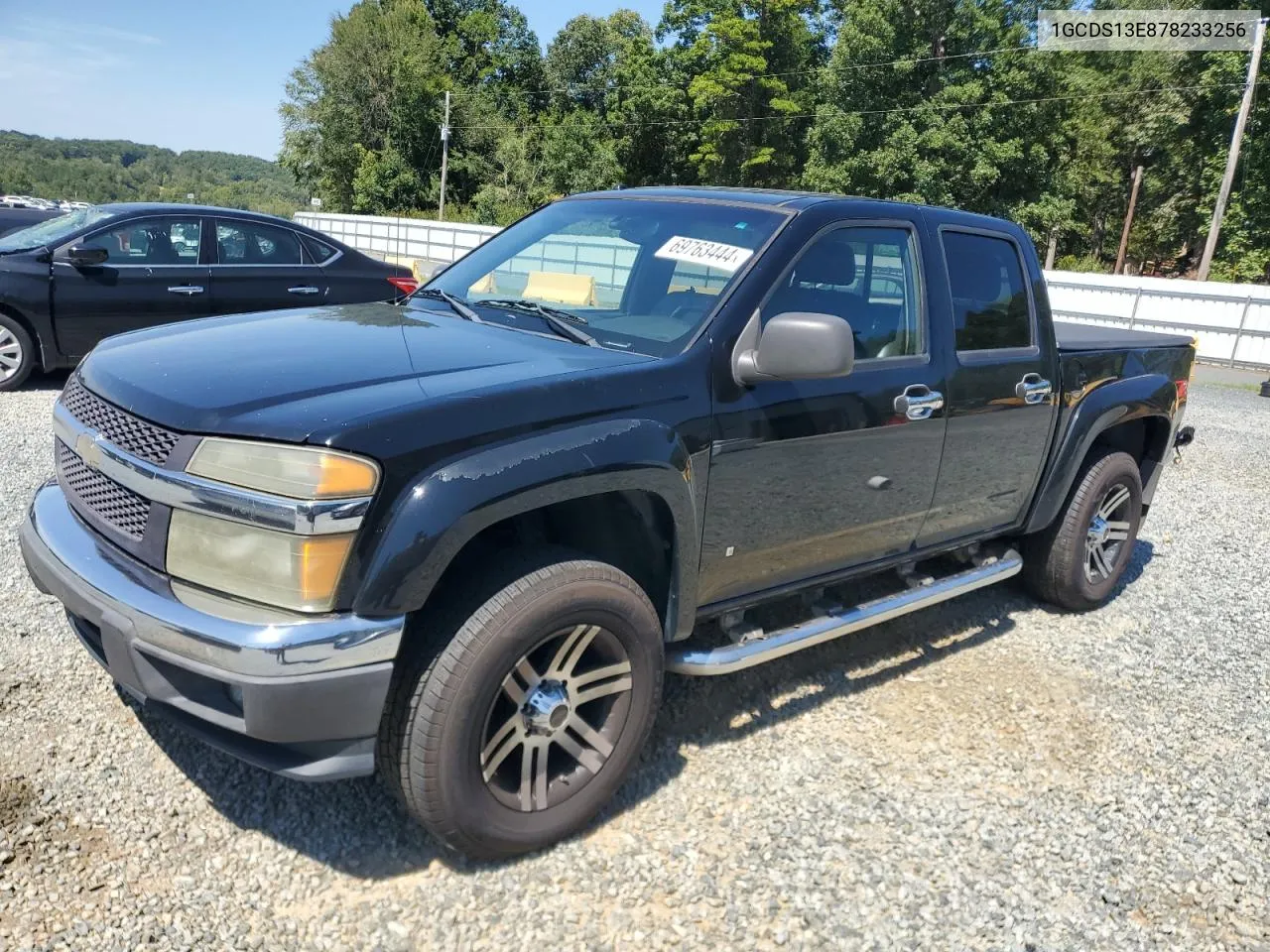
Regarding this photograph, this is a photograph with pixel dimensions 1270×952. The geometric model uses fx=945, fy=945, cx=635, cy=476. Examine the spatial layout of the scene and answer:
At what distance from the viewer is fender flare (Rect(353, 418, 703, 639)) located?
225 centimetres

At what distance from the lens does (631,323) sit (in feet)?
10.3

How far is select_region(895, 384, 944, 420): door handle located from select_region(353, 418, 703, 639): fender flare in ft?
3.47

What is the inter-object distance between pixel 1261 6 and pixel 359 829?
44.5 metres

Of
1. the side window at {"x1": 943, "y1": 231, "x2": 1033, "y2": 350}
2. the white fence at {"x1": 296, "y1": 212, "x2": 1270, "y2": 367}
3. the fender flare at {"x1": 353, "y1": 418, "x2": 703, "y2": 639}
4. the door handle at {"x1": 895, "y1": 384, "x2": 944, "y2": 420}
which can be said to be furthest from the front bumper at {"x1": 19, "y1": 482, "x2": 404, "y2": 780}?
the white fence at {"x1": 296, "y1": 212, "x2": 1270, "y2": 367}

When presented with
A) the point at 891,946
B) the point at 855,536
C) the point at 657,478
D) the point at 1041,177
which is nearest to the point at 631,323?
Answer: the point at 657,478

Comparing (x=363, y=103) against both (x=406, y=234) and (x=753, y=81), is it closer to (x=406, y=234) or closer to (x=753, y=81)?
(x=753, y=81)

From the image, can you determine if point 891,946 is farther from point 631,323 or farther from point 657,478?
point 631,323

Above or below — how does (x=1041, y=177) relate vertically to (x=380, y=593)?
above

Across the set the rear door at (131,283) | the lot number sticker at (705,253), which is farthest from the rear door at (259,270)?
the lot number sticker at (705,253)

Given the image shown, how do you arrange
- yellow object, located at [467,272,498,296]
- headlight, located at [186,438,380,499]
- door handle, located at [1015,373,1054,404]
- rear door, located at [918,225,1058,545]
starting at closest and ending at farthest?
headlight, located at [186,438,380,499] → yellow object, located at [467,272,498,296] → rear door, located at [918,225,1058,545] → door handle, located at [1015,373,1054,404]

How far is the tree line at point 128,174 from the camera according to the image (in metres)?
89.7

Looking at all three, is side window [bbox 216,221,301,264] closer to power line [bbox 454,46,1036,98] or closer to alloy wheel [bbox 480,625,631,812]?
alloy wheel [bbox 480,625,631,812]

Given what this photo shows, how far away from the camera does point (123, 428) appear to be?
252 centimetres

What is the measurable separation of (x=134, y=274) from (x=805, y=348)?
695 cm
